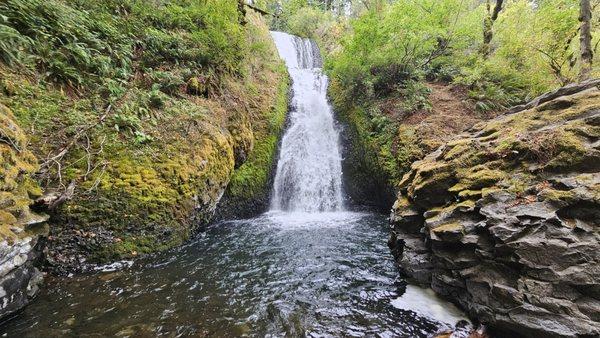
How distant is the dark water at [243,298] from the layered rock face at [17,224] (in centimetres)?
29

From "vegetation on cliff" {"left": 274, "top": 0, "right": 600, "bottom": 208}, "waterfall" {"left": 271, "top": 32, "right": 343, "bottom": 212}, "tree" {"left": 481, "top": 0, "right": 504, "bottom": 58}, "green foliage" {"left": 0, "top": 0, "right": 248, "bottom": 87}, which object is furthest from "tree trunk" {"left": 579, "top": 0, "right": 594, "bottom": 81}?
"green foliage" {"left": 0, "top": 0, "right": 248, "bottom": 87}

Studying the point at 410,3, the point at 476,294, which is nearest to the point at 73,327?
the point at 476,294

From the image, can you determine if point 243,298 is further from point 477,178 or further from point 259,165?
point 259,165

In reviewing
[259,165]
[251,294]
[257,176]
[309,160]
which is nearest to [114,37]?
[259,165]

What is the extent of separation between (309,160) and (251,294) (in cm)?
780

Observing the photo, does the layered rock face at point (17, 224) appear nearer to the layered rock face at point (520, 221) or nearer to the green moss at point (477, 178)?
the layered rock face at point (520, 221)

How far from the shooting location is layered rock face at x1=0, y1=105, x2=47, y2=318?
373cm

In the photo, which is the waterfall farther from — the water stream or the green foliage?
the green foliage

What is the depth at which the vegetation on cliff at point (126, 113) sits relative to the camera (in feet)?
18.4

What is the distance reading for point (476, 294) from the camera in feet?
13.1

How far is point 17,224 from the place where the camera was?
402 cm

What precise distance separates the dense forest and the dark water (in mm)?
40

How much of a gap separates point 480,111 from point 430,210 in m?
7.86

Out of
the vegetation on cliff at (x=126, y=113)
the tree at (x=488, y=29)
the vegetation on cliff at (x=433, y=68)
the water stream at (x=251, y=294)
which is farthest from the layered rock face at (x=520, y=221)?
the tree at (x=488, y=29)
